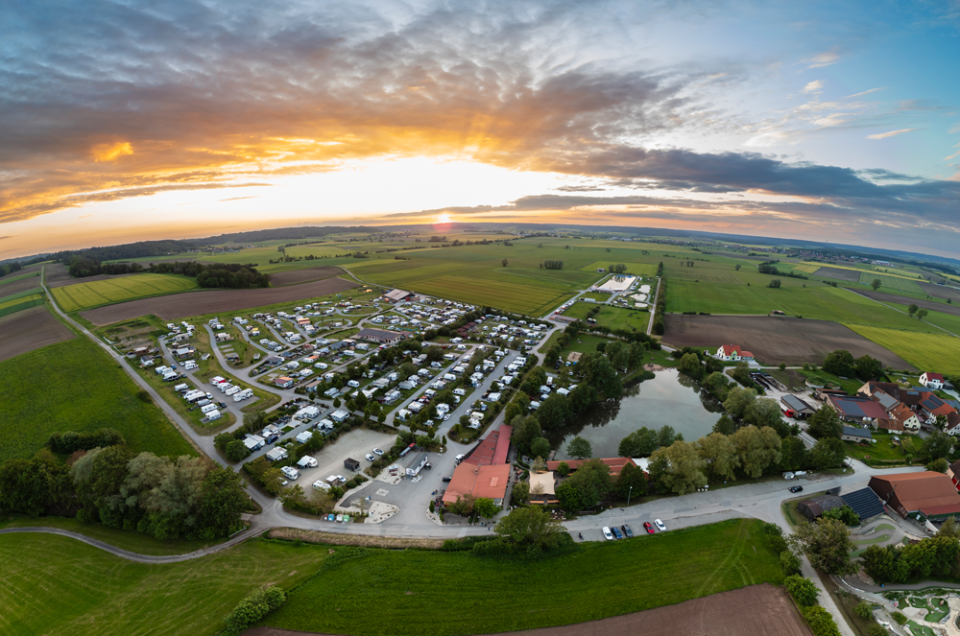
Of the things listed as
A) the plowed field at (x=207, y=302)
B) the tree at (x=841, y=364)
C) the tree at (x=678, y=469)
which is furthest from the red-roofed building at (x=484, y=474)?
the plowed field at (x=207, y=302)

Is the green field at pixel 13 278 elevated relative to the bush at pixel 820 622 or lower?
elevated

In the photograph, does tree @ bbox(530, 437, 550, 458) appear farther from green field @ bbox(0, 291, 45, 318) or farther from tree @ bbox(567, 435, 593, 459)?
green field @ bbox(0, 291, 45, 318)

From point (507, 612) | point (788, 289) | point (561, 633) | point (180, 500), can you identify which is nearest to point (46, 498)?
point (180, 500)

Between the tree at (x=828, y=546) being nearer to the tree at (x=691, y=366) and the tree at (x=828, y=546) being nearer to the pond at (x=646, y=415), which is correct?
the pond at (x=646, y=415)

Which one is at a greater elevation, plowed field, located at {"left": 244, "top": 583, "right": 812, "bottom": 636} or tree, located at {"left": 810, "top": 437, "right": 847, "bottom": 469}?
tree, located at {"left": 810, "top": 437, "right": 847, "bottom": 469}

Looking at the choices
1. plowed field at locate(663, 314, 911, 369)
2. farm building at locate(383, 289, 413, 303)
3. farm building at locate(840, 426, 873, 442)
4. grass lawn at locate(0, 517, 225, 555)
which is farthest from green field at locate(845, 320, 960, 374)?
farm building at locate(383, 289, 413, 303)

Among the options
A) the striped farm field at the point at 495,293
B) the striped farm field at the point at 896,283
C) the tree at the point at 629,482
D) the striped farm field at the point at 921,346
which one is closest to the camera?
the tree at the point at 629,482

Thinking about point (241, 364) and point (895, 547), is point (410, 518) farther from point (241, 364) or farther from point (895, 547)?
point (241, 364)
